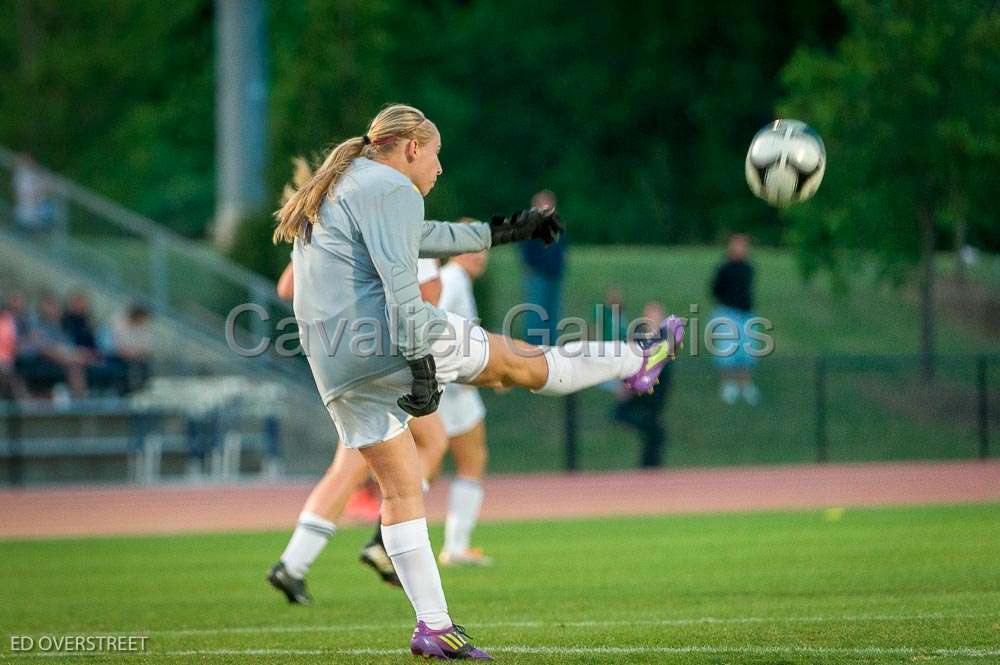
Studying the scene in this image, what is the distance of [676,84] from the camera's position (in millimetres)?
46875

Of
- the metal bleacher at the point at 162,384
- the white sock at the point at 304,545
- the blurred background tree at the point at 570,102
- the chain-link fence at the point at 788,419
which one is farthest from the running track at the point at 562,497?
the blurred background tree at the point at 570,102

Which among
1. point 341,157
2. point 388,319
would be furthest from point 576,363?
point 341,157

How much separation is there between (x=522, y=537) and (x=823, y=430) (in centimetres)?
928

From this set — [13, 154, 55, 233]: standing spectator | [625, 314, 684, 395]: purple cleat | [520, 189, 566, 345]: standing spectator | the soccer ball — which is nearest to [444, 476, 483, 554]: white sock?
the soccer ball

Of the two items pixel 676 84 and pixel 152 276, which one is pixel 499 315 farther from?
pixel 676 84

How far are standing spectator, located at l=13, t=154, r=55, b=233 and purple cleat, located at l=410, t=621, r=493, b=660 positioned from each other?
18060mm

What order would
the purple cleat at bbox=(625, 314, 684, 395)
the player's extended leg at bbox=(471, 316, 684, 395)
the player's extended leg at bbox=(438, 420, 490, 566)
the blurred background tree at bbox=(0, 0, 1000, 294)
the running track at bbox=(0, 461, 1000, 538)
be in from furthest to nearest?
the blurred background tree at bbox=(0, 0, 1000, 294) → the running track at bbox=(0, 461, 1000, 538) → the player's extended leg at bbox=(438, 420, 490, 566) → the purple cleat at bbox=(625, 314, 684, 395) → the player's extended leg at bbox=(471, 316, 684, 395)

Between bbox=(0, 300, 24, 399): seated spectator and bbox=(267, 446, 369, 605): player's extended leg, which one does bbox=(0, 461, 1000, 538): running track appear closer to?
bbox=(0, 300, 24, 399): seated spectator

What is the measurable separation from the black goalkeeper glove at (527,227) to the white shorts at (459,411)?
13.5ft

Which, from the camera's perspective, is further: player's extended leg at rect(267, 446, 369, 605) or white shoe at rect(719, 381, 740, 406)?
white shoe at rect(719, 381, 740, 406)

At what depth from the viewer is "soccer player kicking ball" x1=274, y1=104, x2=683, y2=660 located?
268 inches

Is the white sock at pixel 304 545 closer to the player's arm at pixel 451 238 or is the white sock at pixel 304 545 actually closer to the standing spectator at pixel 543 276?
the player's arm at pixel 451 238

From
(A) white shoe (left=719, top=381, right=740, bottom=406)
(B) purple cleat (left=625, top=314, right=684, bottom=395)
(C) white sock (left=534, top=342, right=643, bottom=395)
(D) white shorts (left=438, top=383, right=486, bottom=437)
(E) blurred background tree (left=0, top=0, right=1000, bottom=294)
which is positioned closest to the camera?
(C) white sock (left=534, top=342, right=643, bottom=395)

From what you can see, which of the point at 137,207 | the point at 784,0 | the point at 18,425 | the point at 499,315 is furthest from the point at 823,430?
the point at 137,207
